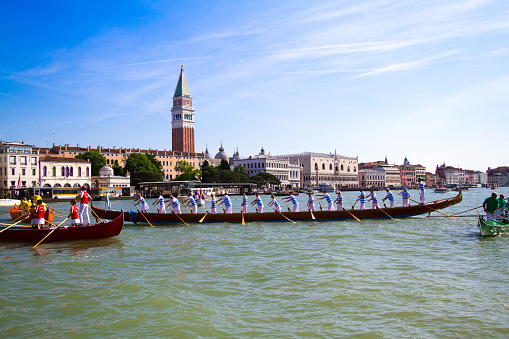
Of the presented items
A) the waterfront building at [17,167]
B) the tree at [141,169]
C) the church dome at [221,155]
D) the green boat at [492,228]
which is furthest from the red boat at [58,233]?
the church dome at [221,155]

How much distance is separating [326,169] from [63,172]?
8166cm

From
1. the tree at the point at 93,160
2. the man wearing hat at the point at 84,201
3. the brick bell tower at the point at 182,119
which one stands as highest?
the brick bell tower at the point at 182,119

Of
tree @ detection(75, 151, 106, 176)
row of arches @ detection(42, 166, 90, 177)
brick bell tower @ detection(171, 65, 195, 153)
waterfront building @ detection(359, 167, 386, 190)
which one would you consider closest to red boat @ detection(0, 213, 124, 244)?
row of arches @ detection(42, 166, 90, 177)

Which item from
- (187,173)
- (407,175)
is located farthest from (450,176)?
(187,173)

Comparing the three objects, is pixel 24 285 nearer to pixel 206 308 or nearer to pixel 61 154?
pixel 206 308

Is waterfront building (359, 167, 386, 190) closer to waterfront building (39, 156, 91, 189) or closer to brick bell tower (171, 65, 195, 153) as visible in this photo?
brick bell tower (171, 65, 195, 153)

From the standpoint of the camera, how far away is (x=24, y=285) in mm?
8625

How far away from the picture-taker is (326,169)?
4970 inches

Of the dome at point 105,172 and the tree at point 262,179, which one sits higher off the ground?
the dome at point 105,172

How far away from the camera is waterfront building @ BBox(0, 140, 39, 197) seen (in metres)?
53.5

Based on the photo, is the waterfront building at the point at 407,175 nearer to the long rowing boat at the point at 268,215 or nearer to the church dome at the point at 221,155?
the church dome at the point at 221,155

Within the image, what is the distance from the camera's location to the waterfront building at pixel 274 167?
341 ft

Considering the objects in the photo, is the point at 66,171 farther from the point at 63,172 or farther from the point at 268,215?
the point at 268,215

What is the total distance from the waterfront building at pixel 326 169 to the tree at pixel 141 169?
53283mm
